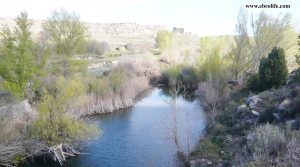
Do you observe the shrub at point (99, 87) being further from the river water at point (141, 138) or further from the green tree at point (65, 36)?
the green tree at point (65, 36)

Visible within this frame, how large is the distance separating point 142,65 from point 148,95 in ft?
34.4

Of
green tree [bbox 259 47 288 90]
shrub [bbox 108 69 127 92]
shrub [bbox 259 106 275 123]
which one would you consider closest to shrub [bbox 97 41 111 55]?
shrub [bbox 108 69 127 92]

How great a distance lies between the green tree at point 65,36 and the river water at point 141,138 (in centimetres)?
1036

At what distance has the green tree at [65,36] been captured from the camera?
41594mm

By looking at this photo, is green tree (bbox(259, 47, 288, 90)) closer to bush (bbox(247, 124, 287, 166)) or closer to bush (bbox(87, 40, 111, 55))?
bush (bbox(247, 124, 287, 166))

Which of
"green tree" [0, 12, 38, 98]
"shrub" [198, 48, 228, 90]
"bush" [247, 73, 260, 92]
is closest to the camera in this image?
"bush" [247, 73, 260, 92]

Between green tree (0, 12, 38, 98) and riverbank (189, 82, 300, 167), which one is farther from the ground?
green tree (0, 12, 38, 98)

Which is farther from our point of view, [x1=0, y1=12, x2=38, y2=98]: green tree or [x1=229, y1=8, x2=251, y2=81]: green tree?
[x1=229, y1=8, x2=251, y2=81]: green tree

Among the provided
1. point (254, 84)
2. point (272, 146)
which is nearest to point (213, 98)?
point (254, 84)

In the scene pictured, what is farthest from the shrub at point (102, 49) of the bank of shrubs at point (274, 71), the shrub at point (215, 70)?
the bank of shrubs at point (274, 71)

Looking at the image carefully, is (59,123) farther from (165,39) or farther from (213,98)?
(165,39)

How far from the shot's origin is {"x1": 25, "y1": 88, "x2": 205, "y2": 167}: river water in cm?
2272

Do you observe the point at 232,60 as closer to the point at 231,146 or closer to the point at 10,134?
the point at 231,146

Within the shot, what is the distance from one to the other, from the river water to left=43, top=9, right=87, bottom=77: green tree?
1036 cm
